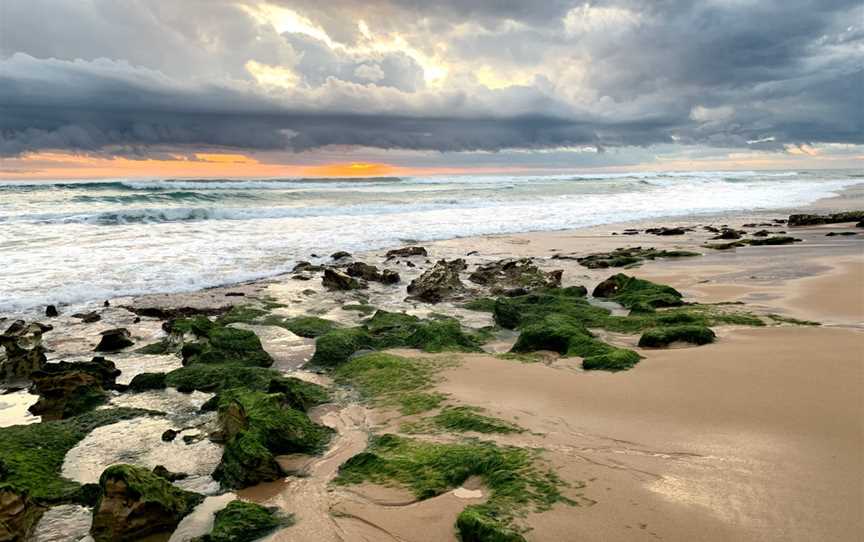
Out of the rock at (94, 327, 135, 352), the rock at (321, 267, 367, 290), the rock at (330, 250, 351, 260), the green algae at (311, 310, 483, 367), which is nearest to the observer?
the green algae at (311, 310, 483, 367)

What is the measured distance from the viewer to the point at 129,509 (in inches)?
134

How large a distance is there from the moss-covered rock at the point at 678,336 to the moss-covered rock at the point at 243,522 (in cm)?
469

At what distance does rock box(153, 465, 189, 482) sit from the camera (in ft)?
13.5

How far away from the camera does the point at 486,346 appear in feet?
24.7

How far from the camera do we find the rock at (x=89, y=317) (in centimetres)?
896

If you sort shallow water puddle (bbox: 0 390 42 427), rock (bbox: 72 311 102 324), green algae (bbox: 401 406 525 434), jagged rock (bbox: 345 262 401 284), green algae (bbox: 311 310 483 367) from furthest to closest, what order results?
jagged rock (bbox: 345 262 401 284)
rock (bbox: 72 311 102 324)
green algae (bbox: 311 310 483 367)
shallow water puddle (bbox: 0 390 42 427)
green algae (bbox: 401 406 525 434)

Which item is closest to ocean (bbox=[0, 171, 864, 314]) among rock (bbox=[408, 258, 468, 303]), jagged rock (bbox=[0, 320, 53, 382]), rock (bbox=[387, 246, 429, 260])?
rock (bbox=[387, 246, 429, 260])

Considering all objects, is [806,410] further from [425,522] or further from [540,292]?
[540,292]

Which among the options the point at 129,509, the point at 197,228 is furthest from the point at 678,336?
the point at 197,228

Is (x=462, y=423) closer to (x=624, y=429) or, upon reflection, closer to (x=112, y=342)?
(x=624, y=429)

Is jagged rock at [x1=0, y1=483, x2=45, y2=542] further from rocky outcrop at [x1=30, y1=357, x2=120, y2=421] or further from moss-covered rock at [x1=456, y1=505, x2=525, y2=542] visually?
moss-covered rock at [x1=456, y1=505, x2=525, y2=542]

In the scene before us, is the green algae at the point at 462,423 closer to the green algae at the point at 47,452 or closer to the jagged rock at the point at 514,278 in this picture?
the green algae at the point at 47,452

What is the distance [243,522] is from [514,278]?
8.96 metres

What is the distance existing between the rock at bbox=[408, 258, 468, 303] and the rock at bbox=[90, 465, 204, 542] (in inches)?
280
